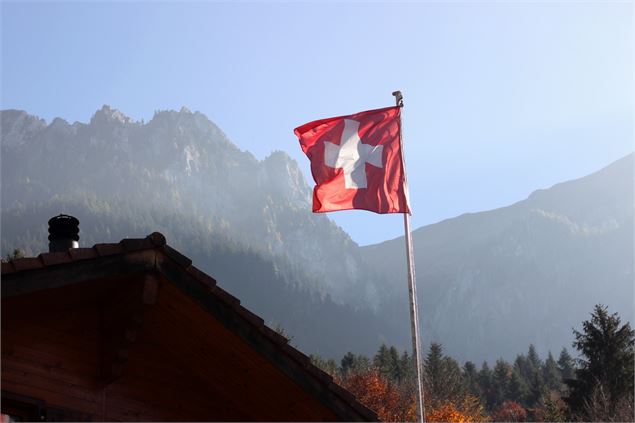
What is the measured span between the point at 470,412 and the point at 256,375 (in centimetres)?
6812

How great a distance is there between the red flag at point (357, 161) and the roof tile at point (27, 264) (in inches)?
211

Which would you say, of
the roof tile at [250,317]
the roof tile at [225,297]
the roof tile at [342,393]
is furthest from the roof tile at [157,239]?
the roof tile at [342,393]

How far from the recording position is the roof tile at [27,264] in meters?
7.19

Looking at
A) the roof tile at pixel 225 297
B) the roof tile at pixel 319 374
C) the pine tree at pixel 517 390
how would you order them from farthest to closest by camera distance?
1. the pine tree at pixel 517 390
2. the roof tile at pixel 319 374
3. the roof tile at pixel 225 297

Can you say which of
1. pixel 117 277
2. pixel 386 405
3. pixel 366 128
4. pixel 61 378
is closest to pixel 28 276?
pixel 117 277

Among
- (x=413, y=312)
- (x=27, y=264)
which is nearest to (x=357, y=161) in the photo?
(x=413, y=312)

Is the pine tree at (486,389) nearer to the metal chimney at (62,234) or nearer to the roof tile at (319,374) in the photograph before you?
the metal chimney at (62,234)

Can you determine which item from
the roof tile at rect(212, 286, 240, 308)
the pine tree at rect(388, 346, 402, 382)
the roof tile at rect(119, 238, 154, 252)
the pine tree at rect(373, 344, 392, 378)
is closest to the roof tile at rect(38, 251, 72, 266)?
the roof tile at rect(119, 238, 154, 252)

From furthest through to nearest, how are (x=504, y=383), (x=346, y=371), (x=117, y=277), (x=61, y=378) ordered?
(x=504, y=383), (x=346, y=371), (x=61, y=378), (x=117, y=277)

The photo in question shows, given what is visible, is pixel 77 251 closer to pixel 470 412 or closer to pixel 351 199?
pixel 351 199

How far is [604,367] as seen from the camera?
1892 inches

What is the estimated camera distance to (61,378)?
29.0 feet

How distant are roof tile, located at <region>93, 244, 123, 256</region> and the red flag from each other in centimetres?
464

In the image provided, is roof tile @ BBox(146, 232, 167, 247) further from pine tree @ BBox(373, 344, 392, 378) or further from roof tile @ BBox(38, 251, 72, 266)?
pine tree @ BBox(373, 344, 392, 378)
